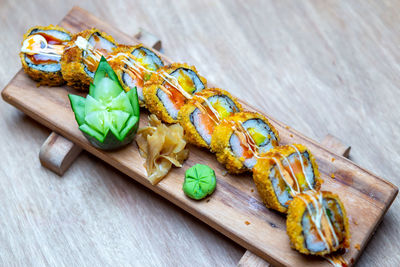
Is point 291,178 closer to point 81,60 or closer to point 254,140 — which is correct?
point 254,140

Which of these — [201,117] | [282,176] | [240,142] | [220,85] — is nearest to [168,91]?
[201,117]

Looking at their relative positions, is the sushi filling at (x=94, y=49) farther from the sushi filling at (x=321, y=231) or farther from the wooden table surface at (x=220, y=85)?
the sushi filling at (x=321, y=231)

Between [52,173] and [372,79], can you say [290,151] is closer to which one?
[372,79]

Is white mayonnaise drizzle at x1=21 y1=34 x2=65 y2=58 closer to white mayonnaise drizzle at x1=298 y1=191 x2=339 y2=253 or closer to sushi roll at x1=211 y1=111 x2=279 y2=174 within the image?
sushi roll at x1=211 y1=111 x2=279 y2=174

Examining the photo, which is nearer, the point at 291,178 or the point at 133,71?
the point at 291,178

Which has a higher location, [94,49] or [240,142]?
[240,142]

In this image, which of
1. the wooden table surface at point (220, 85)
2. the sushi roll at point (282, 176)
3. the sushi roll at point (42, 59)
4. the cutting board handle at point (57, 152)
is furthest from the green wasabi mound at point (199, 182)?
the sushi roll at point (42, 59)

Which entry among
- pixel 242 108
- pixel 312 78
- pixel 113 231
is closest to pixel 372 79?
pixel 312 78
